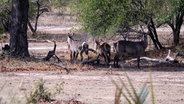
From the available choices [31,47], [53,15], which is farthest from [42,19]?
[31,47]

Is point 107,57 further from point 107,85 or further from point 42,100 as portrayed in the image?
point 42,100

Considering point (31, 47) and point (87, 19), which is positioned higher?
point (87, 19)

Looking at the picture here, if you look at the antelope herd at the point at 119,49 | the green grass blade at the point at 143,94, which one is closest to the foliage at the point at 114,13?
the antelope herd at the point at 119,49

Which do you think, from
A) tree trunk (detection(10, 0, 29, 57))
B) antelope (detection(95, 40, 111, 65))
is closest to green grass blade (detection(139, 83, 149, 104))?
antelope (detection(95, 40, 111, 65))

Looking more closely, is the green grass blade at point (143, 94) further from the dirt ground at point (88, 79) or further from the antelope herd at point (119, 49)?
the antelope herd at point (119, 49)

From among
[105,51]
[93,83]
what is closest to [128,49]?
[105,51]

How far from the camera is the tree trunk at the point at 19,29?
2441cm

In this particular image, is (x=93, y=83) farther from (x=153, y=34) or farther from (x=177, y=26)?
(x=153, y=34)

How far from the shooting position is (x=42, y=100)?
1238 centimetres

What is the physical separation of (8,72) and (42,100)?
8.07 metres

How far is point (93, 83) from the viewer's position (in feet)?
57.5

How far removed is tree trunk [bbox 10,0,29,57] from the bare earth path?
14.8 feet

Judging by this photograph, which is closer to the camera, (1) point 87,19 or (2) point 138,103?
(2) point 138,103

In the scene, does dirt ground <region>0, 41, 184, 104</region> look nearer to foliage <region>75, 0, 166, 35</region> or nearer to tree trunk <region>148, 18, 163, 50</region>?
foliage <region>75, 0, 166, 35</region>
